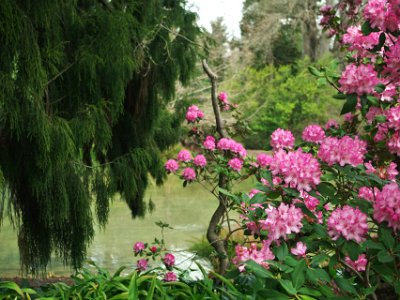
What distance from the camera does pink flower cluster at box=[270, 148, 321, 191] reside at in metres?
1.31

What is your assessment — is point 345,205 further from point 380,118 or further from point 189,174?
point 189,174

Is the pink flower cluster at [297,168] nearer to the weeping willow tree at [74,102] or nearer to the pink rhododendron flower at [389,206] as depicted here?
the pink rhododendron flower at [389,206]

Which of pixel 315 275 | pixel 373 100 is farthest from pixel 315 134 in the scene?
pixel 315 275

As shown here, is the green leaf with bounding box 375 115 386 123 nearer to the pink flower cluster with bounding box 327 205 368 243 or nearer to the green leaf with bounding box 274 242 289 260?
the pink flower cluster with bounding box 327 205 368 243

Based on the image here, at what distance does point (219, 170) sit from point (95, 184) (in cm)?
69

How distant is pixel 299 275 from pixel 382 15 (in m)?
0.66

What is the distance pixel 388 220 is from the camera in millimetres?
1332

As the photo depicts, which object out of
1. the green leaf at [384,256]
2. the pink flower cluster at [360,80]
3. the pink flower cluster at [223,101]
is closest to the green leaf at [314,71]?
the pink flower cluster at [360,80]

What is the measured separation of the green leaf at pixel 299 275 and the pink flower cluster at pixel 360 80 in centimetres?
44

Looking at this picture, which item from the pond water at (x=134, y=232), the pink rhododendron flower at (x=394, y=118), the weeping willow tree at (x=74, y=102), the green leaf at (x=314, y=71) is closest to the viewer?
the pink rhododendron flower at (x=394, y=118)

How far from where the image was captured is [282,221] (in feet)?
4.32

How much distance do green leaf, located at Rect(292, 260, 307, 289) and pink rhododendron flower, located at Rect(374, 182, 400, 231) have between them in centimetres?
22

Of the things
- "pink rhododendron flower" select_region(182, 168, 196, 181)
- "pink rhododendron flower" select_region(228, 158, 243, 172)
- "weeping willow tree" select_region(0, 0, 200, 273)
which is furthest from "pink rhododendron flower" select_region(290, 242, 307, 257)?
"pink rhododendron flower" select_region(182, 168, 196, 181)

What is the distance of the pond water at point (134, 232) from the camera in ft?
17.8
